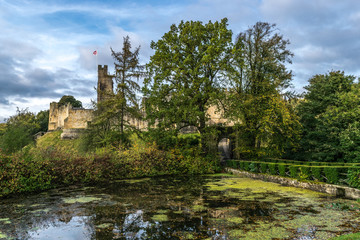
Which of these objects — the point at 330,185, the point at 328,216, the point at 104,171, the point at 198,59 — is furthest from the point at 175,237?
the point at 198,59

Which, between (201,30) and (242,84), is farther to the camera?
(242,84)

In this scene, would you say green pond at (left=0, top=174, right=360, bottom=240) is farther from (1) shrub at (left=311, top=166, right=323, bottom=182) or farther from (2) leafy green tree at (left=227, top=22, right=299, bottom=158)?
(2) leafy green tree at (left=227, top=22, right=299, bottom=158)

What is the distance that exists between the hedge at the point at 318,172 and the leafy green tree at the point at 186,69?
5.90m

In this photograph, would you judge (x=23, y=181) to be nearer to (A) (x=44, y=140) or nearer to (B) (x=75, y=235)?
(B) (x=75, y=235)

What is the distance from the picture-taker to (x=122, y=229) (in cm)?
609

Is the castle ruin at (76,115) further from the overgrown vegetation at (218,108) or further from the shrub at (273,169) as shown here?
the shrub at (273,169)

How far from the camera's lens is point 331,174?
35.7ft

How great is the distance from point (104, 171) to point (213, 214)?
30.9 ft

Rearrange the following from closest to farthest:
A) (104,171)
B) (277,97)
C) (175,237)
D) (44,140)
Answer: (175,237) < (104,171) < (277,97) < (44,140)

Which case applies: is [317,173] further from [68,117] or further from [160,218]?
[68,117]

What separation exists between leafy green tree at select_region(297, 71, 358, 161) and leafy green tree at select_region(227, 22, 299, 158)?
171 centimetres

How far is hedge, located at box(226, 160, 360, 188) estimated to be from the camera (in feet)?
32.5

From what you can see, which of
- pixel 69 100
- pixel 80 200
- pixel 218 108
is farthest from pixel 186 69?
pixel 69 100

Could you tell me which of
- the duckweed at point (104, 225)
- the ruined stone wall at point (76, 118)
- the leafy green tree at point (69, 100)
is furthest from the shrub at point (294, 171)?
the leafy green tree at point (69, 100)
